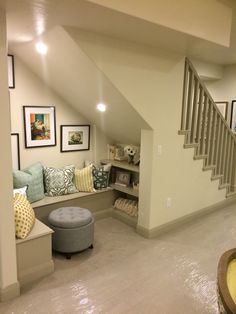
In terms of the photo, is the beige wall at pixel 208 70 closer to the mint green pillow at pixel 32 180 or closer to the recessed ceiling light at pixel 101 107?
the recessed ceiling light at pixel 101 107

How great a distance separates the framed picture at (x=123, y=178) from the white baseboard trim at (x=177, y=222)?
29.2 inches

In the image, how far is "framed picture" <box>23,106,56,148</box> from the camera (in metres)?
3.55

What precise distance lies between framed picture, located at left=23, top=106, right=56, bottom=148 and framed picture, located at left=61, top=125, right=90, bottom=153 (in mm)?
161

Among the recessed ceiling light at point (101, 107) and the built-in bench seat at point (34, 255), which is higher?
the recessed ceiling light at point (101, 107)

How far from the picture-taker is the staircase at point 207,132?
12.1ft

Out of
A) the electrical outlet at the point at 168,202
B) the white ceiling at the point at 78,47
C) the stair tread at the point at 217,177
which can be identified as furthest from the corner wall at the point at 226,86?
the electrical outlet at the point at 168,202

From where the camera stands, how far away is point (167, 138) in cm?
347

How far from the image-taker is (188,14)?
2.42 m

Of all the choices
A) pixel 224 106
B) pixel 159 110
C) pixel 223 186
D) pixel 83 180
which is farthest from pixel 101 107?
pixel 224 106

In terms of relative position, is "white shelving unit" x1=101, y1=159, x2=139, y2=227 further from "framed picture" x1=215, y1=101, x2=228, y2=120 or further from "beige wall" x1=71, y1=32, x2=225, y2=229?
"framed picture" x1=215, y1=101, x2=228, y2=120

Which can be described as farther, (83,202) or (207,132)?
(207,132)

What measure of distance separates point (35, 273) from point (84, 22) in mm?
2325

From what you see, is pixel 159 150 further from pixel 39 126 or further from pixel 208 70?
pixel 208 70

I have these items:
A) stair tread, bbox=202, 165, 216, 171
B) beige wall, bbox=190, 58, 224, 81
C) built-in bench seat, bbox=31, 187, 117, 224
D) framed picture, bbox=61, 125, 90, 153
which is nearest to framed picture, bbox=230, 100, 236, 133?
beige wall, bbox=190, 58, 224, 81
